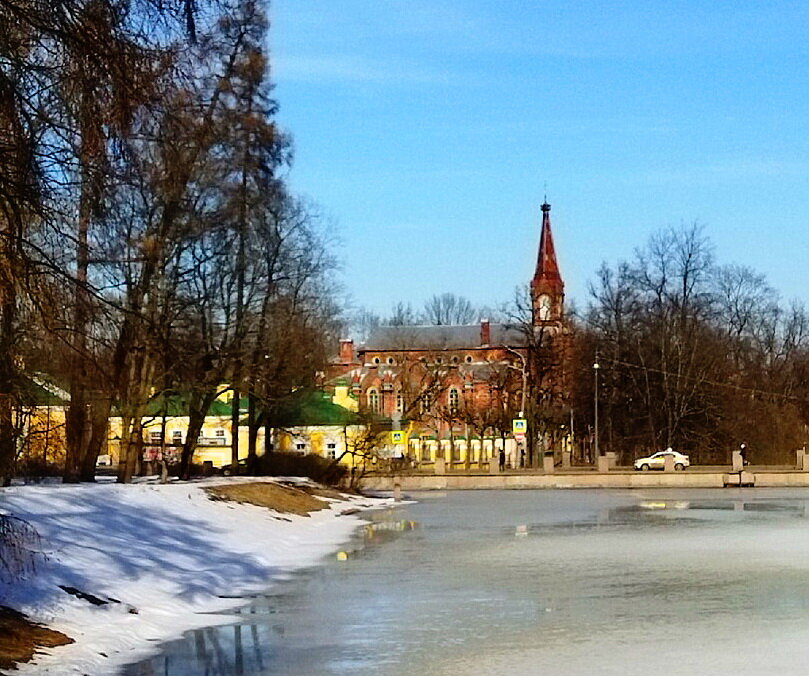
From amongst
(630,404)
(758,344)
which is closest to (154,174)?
(630,404)

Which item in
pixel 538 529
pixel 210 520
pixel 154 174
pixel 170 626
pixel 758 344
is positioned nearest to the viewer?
pixel 154 174

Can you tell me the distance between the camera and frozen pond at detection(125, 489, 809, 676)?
43.6 feet

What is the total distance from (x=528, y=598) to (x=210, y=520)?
12.1m

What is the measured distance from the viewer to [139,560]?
67.5ft

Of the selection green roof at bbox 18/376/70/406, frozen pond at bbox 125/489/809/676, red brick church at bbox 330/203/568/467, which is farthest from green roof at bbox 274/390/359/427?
green roof at bbox 18/376/70/406

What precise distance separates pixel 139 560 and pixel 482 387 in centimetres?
9467

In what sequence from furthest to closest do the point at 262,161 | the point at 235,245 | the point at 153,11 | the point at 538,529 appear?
the point at 262,161
the point at 235,245
the point at 538,529
the point at 153,11

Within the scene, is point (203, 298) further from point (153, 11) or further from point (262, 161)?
point (153, 11)

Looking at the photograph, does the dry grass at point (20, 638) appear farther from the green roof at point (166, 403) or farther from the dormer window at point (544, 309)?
the dormer window at point (544, 309)

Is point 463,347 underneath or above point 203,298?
above

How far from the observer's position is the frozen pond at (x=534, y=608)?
13.3m

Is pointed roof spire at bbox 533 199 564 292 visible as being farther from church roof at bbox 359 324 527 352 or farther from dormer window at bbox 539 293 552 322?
dormer window at bbox 539 293 552 322

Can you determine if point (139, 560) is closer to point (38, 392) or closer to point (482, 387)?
point (38, 392)

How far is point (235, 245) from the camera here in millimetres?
37312
